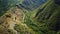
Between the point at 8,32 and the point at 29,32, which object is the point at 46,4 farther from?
the point at 8,32

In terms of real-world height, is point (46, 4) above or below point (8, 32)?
above

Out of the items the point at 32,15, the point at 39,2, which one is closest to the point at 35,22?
the point at 32,15

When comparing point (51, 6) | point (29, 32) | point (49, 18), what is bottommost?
point (29, 32)

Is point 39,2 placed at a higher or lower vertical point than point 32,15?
higher

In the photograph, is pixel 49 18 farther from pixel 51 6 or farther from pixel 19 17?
pixel 19 17

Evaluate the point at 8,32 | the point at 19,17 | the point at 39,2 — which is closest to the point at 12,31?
the point at 8,32

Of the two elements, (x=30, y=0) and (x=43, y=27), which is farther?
(x=30, y=0)

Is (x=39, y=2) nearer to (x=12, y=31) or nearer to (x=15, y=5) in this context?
(x=15, y=5)

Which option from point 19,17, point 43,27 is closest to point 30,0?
point 19,17

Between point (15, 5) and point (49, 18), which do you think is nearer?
point (49, 18)
